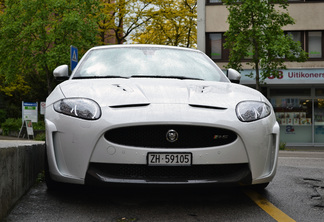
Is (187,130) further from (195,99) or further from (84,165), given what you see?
(84,165)

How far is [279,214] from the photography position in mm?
3543

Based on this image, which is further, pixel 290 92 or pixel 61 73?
pixel 290 92

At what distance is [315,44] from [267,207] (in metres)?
20.8

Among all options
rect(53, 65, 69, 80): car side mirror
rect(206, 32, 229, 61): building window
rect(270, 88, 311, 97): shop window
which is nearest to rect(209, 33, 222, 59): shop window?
rect(206, 32, 229, 61): building window

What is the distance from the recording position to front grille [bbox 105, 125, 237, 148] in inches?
136

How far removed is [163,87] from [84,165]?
994 millimetres

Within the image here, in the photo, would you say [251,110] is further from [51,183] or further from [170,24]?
[170,24]

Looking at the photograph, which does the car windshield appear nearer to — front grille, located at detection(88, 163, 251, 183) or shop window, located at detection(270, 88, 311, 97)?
front grille, located at detection(88, 163, 251, 183)

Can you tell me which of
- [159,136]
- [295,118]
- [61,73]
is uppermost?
[61,73]

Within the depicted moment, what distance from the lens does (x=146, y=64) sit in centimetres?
491

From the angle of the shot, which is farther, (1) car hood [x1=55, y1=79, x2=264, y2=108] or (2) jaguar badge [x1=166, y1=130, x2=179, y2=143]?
(1) car hood [x1=55, y1=79, x2=264, y2=108]

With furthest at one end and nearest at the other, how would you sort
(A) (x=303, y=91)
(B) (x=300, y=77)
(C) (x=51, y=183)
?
1. (A) (x=303, y=91)
2. (B) (x=300, y=77)
3. (C) (x=51, y=183)

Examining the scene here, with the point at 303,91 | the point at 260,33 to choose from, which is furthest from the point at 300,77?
the point at 260,33

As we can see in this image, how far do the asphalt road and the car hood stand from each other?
0.82 m
